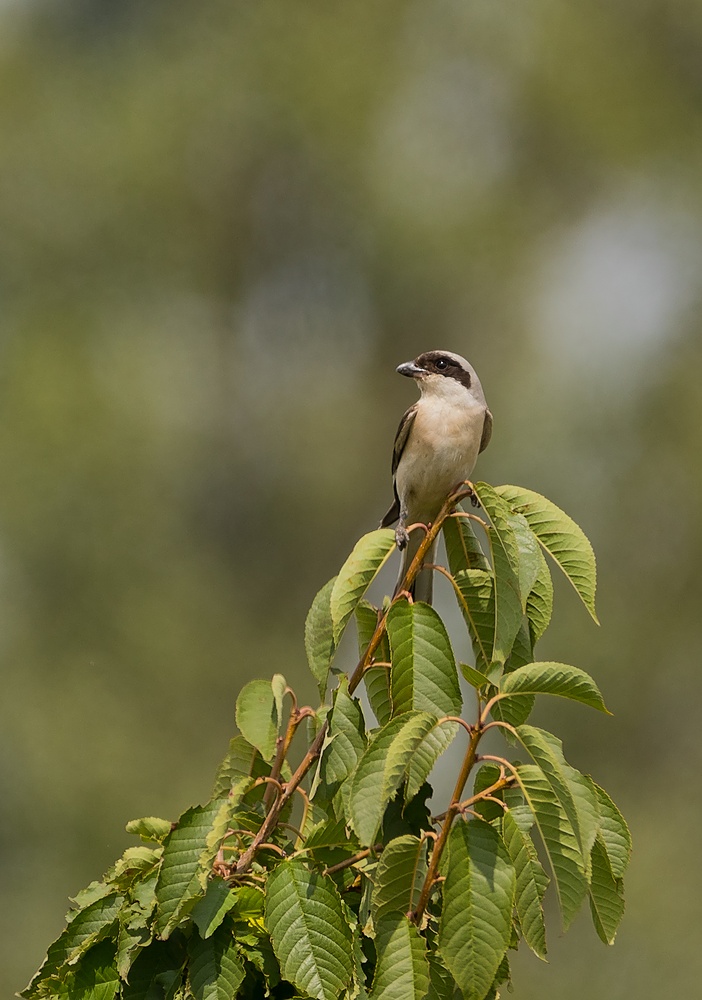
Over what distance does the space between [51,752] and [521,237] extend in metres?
8.91

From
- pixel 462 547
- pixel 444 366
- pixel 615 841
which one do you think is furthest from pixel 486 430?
pixel 615 841

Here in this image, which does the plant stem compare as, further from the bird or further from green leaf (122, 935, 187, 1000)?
the bird

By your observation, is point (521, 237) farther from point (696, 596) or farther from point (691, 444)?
point (696, 596)

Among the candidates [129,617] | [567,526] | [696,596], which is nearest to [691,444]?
[696,596]

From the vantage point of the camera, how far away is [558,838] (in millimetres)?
1998

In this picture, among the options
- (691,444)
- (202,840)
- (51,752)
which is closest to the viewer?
(202,840)

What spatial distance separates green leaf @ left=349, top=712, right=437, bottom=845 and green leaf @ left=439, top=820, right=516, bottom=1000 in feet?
0.47

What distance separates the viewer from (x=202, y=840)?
6.90 feet

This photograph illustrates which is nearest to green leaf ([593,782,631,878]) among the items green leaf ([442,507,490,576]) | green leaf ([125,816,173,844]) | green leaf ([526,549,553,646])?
green leaf ([526,549,553,646])

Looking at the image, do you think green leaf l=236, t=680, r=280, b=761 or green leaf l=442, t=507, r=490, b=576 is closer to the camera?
green leaf l=236, t=680, r=280, b=761

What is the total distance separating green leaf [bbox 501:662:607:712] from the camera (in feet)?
6.51

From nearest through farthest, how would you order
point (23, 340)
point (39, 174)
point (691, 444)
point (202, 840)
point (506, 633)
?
point (202, 840), point (506, 633), point (691, 444), point (23, 340), point (39, 174)

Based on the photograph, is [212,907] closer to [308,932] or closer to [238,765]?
[308,932]

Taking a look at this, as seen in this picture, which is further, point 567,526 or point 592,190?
point 592,190
